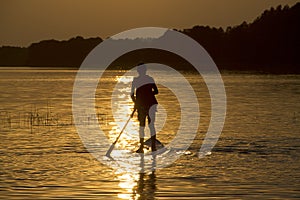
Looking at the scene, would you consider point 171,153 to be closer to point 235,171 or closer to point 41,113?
point 235,171

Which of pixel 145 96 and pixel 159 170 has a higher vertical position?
pixel 145 96

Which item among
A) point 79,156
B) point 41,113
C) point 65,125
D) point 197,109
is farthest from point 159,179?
point 197,109

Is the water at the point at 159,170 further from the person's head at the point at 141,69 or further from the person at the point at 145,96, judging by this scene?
the person's head at the point at 141,69

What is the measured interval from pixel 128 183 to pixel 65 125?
15.4 m

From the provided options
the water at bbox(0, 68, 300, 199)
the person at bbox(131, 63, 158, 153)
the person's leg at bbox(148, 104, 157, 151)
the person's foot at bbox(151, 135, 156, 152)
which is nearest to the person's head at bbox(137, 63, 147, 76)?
the person at bbox(131, 63, 158, 153)

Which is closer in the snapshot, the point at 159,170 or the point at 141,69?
the point at 159,170

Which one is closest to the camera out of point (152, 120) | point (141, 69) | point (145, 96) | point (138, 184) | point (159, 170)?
point (138, 184)

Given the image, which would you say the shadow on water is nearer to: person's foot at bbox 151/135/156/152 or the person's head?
person's foot at bbox 151/135/156/152

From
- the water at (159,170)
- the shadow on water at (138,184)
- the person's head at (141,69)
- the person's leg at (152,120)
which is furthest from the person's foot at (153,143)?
the shadow on water at (138,184)

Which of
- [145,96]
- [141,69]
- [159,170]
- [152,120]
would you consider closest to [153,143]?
[152,120]

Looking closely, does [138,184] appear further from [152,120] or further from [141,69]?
[141,69]

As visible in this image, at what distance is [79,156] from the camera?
18828 millimetres

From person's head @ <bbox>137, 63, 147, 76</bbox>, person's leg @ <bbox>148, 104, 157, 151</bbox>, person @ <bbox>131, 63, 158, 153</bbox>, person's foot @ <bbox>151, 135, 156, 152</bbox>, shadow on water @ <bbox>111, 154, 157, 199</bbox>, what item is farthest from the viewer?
person's foot @ <bbox>151, 135, 156, 152</bbox>

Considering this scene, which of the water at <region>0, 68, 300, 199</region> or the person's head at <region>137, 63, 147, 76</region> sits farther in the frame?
the person's head at <region>137, 63, 147, 76</region>
